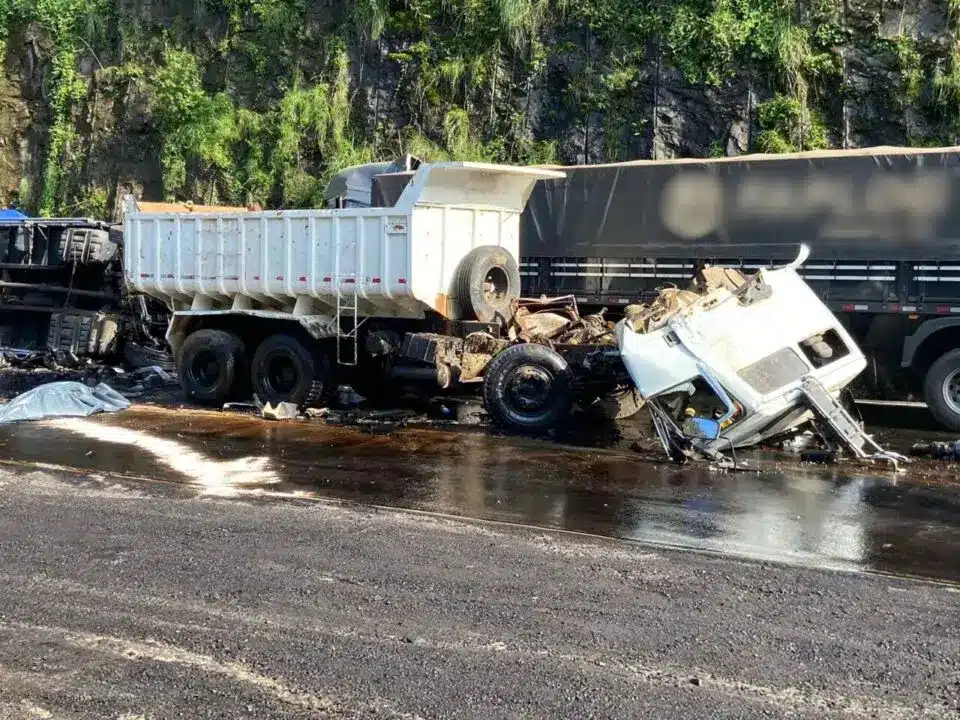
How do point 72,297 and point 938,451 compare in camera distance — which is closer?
point 938,451

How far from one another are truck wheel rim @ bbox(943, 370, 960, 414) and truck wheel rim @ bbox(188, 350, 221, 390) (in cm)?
905

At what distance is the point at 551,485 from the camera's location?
9.73m

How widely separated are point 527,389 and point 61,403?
5.83 meters

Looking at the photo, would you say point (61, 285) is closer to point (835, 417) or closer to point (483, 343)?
point (483, 343)

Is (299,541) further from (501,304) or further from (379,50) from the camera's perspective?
(379,50)

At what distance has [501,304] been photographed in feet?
45.3

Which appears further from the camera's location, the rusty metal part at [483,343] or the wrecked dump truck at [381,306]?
the rusty metal part at [483,343]

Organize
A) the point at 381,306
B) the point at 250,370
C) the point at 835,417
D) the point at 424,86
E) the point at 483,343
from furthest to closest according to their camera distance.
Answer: the point at 424,86
the point at 250,370
the point at 381,306
the point at 483,343
the point at 835,417

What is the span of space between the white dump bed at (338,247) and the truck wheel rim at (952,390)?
5345 millimetres

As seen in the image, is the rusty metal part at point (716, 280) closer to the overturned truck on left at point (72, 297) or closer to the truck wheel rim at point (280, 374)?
the truck wheel rim at point (280, 374)

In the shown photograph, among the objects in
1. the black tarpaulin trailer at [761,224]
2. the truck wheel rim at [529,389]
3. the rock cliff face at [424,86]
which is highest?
the rock cliff face at [424,86]

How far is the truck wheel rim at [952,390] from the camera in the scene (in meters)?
12.8

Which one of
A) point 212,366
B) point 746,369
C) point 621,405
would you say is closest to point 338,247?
point 212,366

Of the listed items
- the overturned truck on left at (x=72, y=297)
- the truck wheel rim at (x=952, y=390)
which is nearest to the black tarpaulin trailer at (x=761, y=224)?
the truck wheel rim at (x=952, y=390)
